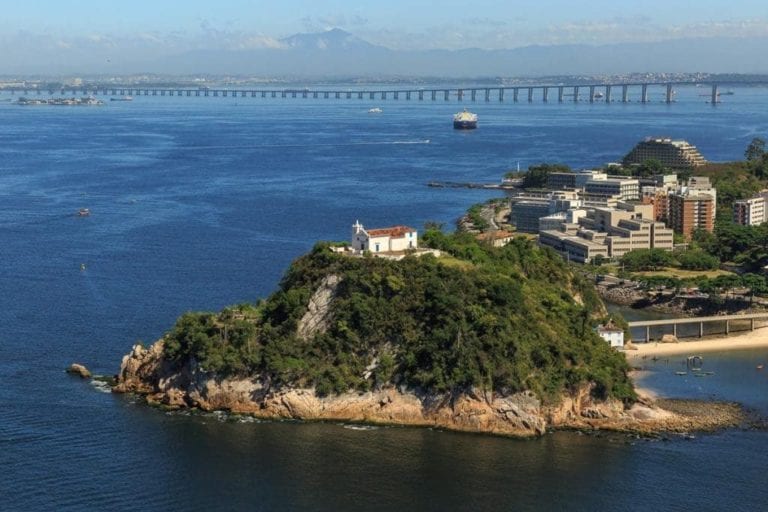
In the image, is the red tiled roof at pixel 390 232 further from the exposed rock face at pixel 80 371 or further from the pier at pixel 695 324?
the pier at pixel 695 324

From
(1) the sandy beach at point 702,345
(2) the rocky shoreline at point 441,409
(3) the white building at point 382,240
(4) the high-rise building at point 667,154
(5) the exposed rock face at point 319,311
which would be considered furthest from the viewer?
(4) the high-rise building at point 667,154

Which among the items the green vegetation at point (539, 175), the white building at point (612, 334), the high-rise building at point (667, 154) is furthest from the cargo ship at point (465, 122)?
the white building at point (612, 334)

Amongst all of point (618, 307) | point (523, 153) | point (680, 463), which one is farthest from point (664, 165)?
point (680, 463)

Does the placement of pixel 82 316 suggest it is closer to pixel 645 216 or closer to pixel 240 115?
pixel 645 216

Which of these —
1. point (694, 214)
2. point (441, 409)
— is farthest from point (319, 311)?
point (694, 214)

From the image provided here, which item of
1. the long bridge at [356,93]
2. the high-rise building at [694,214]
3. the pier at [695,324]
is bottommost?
the long bridge at [356,93]

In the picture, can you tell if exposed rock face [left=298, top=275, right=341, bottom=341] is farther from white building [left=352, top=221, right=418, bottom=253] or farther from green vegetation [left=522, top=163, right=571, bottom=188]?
green vegetation [left=522, top=163, right=571, bottom=188]

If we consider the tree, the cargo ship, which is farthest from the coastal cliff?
the cargo ship

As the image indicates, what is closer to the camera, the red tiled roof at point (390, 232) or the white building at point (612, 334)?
the red tiled roof at point (390, 232)
